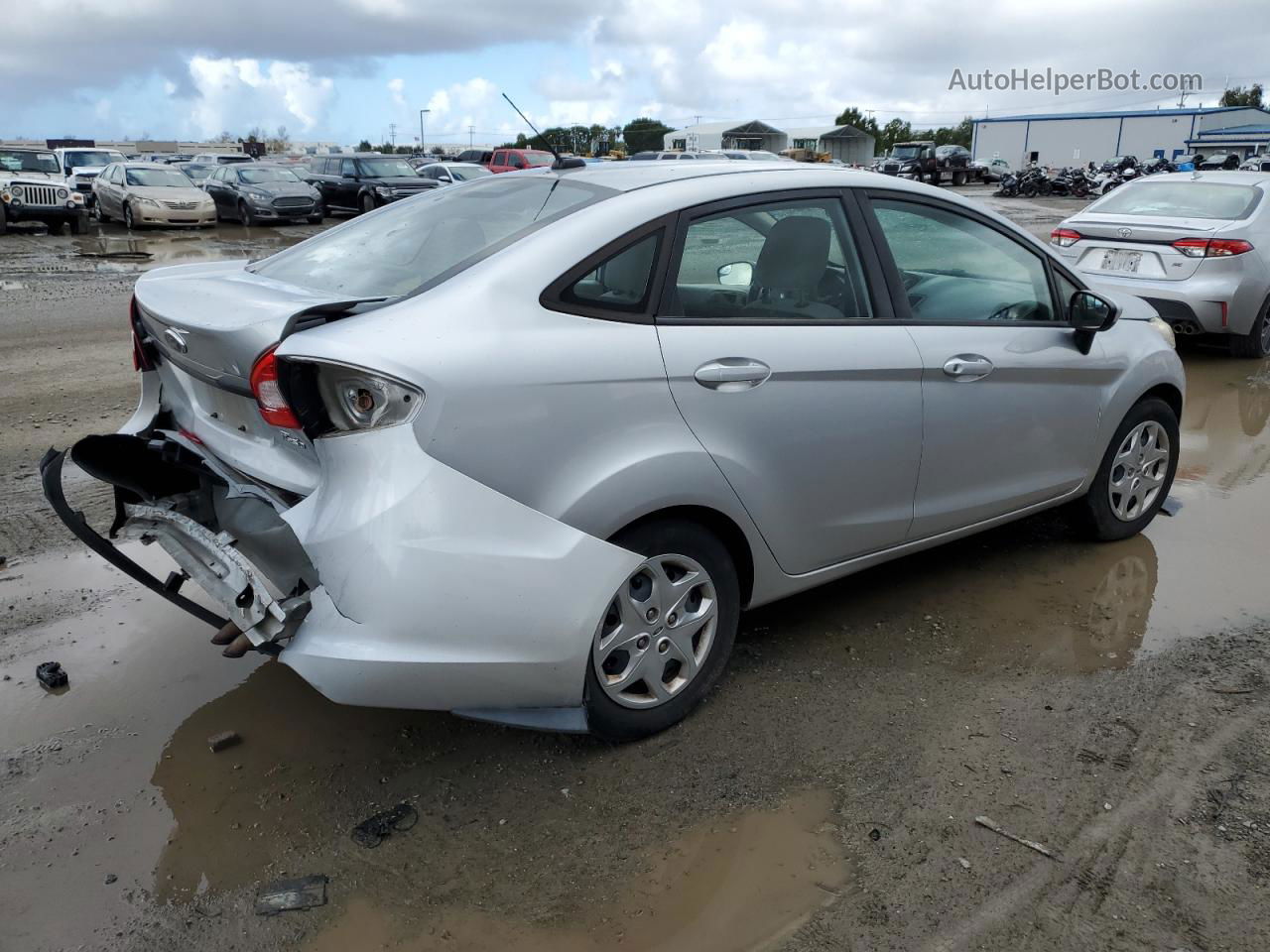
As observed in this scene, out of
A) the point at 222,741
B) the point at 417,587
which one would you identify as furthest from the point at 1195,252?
the point at 222,741

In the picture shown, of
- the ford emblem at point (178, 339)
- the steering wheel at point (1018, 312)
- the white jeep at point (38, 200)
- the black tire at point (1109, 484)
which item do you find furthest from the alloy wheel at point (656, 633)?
the white jeep at point (38, 200)

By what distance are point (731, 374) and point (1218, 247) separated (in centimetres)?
681

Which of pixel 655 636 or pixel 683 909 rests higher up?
pixel 655 636

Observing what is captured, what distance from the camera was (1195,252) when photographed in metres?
8.12

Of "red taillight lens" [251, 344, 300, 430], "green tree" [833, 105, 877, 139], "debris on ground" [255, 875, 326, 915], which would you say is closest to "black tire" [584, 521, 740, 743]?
"debris on ground" [255, 875, 326, 915]

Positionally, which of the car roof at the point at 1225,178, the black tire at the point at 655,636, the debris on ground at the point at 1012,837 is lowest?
the debris on ground at the point at 1012,837

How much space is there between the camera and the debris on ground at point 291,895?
2.50 meters

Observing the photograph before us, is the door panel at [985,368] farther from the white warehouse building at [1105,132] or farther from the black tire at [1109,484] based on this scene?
the white warehouse building at [1105,132]

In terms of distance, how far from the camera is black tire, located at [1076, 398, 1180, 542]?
4.53 m

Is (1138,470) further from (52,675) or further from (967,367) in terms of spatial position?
(52,675)

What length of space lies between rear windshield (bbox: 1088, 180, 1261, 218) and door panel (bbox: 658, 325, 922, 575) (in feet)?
21.3

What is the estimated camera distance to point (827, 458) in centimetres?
332

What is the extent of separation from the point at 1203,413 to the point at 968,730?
16.9ft

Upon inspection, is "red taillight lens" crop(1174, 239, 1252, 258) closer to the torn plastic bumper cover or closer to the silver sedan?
the silver sedan
